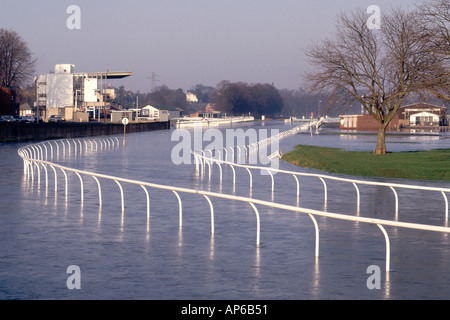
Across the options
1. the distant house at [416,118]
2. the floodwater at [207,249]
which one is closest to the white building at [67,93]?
the distant house at [416,118]

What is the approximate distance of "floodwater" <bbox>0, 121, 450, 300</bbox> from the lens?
38.1ft

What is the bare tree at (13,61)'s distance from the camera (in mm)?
118062

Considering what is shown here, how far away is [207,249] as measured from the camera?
50.0 feet

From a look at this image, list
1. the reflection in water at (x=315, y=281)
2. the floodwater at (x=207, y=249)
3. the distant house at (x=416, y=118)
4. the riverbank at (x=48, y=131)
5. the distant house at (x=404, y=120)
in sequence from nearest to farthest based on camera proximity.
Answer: the reflection in water at (x=315, y=281) → the floodwater at (x=207, y=249) → the riverbank at (x=48, y=131) → the distant house at (x=404, y=120) → the distant house at (x=416, y=118)

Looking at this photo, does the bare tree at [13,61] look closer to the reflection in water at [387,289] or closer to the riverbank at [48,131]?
the riverbank at [48,131]

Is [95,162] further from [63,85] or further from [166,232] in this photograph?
[63,85]

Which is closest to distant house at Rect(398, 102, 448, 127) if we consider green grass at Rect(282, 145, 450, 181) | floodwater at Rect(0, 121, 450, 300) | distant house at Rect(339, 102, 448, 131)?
distant house at Rect(339, 102, 448, 131)

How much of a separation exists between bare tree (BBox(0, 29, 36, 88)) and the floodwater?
9758 centimetres

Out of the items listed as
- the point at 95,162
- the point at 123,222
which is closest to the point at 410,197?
the point at 123,222

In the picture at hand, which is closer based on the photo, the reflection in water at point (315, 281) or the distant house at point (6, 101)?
the reflection in water at point (315, 281)

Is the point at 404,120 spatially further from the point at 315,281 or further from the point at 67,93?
the point at 315,281

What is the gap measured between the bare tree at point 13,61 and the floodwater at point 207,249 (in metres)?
97.6

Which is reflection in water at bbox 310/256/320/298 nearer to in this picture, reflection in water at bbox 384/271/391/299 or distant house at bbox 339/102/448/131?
reflection in water at bbox 384/271/391/299

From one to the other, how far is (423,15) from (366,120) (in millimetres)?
104140
